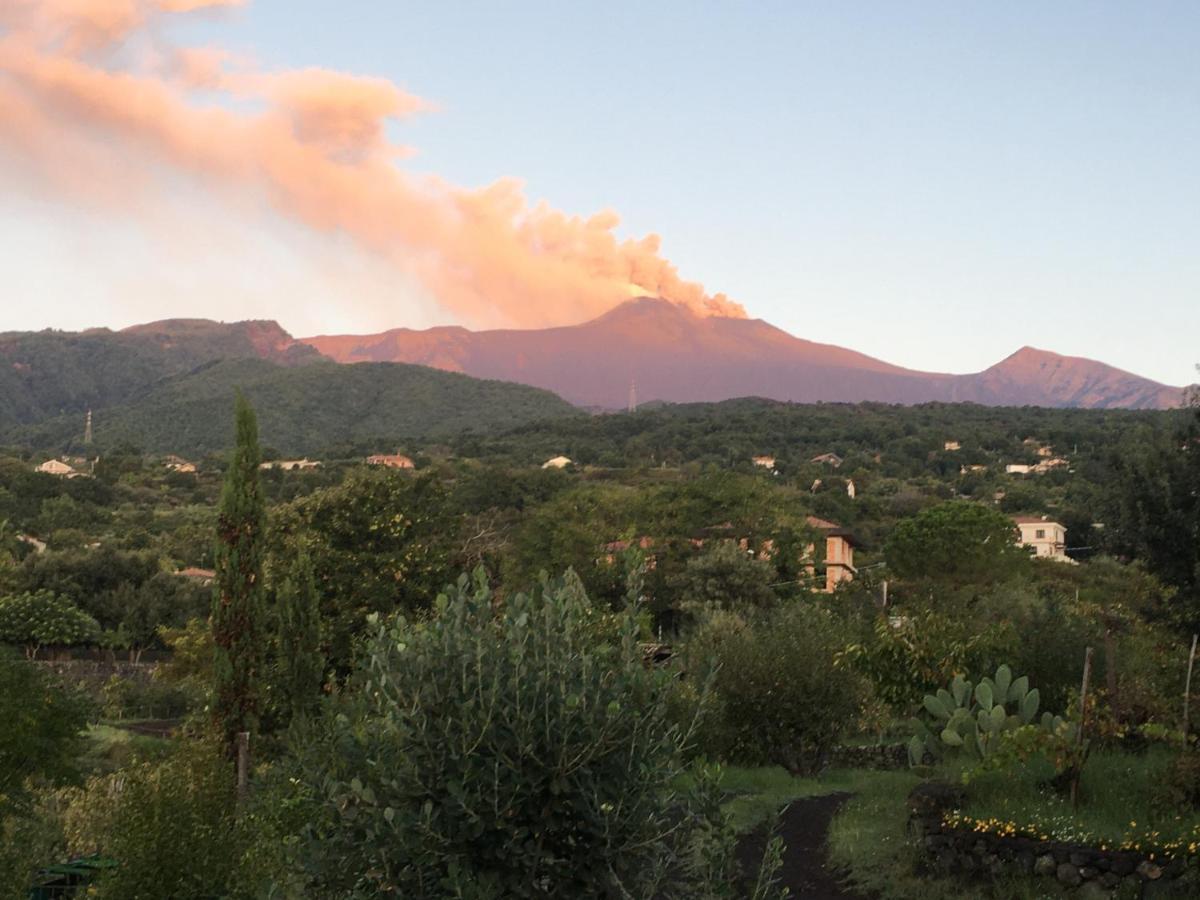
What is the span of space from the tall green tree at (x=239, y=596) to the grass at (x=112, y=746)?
12.5 ft

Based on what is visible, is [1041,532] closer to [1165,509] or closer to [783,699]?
[783,699]

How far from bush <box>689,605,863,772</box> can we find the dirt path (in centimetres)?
265

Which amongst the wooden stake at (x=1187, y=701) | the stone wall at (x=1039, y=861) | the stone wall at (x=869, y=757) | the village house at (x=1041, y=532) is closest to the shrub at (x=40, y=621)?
the stone wall at (x=869, y=757)

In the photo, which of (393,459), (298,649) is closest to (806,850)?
(298,649)

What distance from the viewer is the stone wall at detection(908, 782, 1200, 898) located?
38.7 feet

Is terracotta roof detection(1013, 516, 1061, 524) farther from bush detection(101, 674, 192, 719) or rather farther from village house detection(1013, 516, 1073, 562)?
bush detection(101, 674, 192, 719)

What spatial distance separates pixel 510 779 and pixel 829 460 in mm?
106551

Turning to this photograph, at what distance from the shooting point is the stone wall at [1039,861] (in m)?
11.8

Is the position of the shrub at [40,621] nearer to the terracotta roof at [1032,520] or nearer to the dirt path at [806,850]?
the dirt path at [806,850]

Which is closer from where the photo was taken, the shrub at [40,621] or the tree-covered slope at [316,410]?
the shrub at [40,621]

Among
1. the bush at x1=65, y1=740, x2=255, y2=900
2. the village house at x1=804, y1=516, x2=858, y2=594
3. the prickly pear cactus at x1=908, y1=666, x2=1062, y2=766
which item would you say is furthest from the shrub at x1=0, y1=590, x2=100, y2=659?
the bush at x1=65, y1=740, x2=255, y2=900

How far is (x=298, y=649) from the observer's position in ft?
76.0

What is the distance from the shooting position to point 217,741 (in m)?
19.3

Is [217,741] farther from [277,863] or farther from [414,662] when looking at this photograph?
[414,662]
